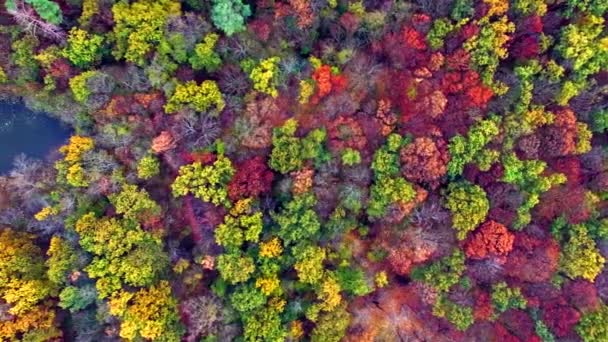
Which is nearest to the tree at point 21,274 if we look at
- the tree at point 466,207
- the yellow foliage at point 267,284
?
the yellow foliage at point 267,284

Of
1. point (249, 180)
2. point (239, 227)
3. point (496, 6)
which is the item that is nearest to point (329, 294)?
point (239, 227)

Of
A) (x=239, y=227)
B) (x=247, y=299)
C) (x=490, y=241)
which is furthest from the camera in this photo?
(x=490, y=241)

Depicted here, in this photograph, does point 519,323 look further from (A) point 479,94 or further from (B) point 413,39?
(B) point 413,39

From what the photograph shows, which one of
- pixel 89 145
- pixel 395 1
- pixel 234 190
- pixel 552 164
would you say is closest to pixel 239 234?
pixel 234 190

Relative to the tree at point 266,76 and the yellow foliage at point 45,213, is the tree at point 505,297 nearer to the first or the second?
the tree at point 266,76

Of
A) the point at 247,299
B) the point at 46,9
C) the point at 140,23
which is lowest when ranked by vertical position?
the point at 247,299

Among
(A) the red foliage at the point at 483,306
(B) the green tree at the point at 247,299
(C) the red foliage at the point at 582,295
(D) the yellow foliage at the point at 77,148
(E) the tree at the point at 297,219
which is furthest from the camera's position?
(A) the red foliage at the point at 483,306

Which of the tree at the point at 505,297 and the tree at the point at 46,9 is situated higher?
the tree at the point at 46,9

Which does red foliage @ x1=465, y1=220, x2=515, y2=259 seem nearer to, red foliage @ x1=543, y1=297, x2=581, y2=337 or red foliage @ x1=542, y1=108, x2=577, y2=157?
red foliage @ x1=543, y1=297, x2=581, y2=337
